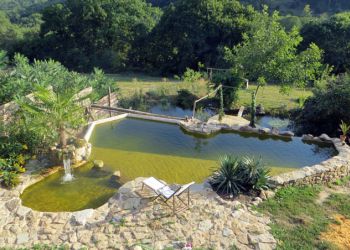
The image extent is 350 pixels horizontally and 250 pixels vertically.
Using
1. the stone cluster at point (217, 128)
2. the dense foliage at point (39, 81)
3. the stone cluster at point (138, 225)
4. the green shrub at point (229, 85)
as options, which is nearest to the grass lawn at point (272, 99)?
the green shrub at point (229, 85)

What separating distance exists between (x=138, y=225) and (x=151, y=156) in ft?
14.0

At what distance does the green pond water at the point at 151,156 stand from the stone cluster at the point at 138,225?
0.81 m

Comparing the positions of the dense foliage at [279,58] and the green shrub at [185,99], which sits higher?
the dense foliage at [279,58]

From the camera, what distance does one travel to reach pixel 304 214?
8.88 m

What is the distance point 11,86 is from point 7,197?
6281 millimetres

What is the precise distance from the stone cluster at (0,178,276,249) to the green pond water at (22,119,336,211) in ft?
2.65

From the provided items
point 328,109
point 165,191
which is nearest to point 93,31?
point 328,109

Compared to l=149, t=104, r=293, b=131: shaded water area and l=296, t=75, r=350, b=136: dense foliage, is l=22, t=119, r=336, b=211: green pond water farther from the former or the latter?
l=149, t=104, r=293, b=131: shaded water area

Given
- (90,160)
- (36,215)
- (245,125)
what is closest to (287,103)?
(245,125)

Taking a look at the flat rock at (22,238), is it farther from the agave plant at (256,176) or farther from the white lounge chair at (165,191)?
the agave plant at (256,176)

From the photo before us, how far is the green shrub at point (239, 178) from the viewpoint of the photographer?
9.69 m

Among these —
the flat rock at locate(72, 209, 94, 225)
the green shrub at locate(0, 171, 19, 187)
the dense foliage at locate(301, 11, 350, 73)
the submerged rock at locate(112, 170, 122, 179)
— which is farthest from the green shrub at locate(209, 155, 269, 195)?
the dense foliage at locate(301, 11, 350, 73)

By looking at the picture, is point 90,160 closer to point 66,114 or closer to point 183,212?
point 66,114

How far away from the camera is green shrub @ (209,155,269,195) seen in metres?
9.69
